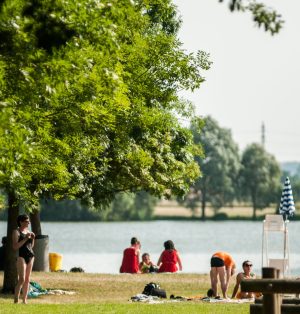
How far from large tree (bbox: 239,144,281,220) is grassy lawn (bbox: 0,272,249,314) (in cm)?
9670

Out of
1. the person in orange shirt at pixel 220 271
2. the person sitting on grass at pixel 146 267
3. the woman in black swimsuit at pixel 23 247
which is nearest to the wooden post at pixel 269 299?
the woman in black swimsuit at pixel 23 247

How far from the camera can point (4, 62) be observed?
15.5 meters

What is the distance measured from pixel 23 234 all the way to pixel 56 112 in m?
2.95

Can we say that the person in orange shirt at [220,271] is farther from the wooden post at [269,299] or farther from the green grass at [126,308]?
the wooden post at [269,299]

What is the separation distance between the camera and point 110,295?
2742 cm

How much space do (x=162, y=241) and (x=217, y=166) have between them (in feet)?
112

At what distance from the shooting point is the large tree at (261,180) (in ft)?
427

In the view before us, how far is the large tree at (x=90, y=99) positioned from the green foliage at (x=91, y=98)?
0.02m

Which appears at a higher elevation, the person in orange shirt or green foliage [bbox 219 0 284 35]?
green foliage [bbox 219 0 284 35]

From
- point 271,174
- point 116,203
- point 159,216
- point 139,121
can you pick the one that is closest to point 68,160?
point 139,121

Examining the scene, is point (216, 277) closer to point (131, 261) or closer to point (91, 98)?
point (91, 98)

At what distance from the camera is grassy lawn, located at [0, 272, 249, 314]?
2145 centimetres

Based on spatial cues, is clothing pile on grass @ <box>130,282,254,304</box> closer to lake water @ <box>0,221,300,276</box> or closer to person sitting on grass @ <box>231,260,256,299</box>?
person sitting on grass @ <box>231,260,256,299</box>

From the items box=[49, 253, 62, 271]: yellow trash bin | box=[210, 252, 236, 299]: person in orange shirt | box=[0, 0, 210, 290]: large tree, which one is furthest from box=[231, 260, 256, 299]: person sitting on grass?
box=[49, 253, 62, 271]: yellow trash bin
